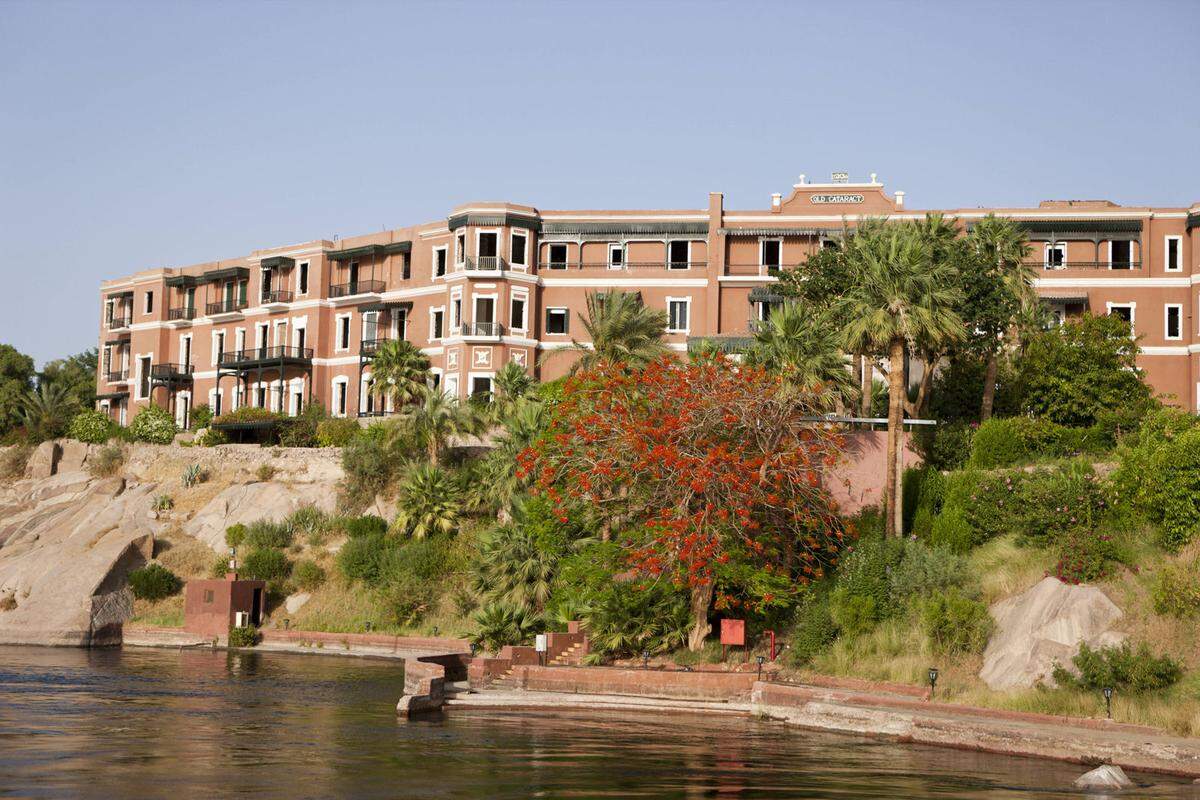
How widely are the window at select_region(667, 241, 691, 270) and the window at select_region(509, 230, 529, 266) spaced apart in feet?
24.6

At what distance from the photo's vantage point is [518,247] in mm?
66938

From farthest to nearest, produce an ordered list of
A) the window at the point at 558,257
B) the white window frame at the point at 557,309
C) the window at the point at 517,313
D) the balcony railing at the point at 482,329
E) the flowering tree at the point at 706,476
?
the window at the point at 558,257 → the white window frame at the point at 557,309 → the window at the point at 517,313 → the balcony railing at the point at 482,329 → the flowering tree at the point at 706,476

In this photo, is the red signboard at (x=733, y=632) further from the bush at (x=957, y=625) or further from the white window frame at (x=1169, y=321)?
the white window frame at (x=1169, y=321)

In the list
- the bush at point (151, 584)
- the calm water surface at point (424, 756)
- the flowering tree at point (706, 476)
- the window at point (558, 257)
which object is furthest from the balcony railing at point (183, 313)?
the flowering tree at point (706, 476)

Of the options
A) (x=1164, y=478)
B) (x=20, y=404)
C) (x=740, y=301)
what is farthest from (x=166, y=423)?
(x=1164, y=478)

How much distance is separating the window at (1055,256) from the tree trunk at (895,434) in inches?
1132

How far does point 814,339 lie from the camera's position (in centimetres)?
4241

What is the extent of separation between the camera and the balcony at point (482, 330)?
65062mm

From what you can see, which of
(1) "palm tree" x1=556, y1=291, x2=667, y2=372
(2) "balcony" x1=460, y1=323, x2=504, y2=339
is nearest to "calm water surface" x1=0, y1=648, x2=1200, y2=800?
(1) "palm tree" x1=556, y1=291, x2=667, y2=372

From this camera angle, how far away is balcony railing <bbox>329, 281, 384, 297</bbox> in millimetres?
72188

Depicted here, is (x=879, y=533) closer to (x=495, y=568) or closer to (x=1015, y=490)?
(x=1015, y=490)

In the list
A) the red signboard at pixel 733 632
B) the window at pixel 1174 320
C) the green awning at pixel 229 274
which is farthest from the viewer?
the green awning at pixel 229 274

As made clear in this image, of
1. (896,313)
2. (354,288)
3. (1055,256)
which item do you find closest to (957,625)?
(896,313)

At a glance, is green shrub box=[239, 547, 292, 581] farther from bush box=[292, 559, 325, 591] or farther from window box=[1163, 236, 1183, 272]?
window box=[1163, 236, 1183, 272]
